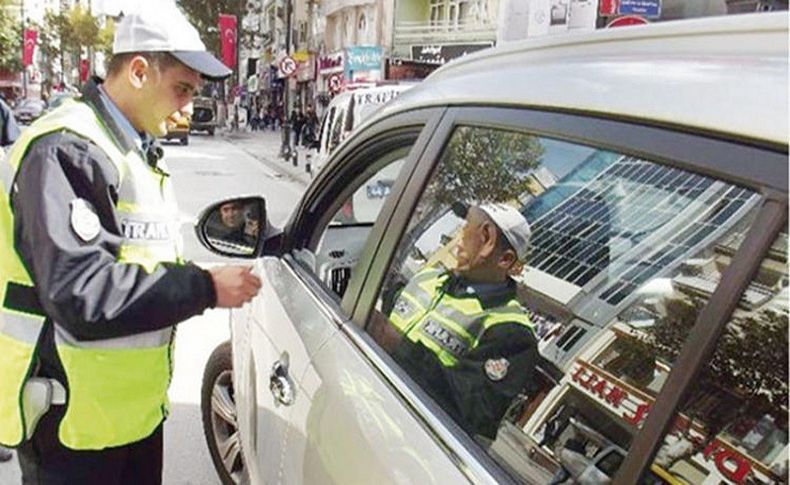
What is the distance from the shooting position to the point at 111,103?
1870 millimetres

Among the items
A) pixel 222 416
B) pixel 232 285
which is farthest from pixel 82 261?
pixel 222 416

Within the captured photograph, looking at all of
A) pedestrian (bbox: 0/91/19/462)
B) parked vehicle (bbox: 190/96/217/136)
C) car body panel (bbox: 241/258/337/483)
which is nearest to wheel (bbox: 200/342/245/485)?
car body panel (bbox: 241/258/337/483)

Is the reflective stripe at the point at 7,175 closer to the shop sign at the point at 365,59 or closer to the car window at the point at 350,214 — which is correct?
the car window at the point at 350,214

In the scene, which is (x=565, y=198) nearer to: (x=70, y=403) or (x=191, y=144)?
(x=70, y=403)

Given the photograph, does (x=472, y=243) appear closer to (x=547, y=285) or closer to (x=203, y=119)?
(x=547, y=285)

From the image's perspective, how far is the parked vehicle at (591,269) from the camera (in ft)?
2.96

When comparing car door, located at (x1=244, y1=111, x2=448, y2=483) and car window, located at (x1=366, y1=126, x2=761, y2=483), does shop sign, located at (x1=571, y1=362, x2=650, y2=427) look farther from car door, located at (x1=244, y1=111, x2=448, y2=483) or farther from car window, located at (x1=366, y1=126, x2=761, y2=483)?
car door, located at (x1=244, y1=111, x2=448, y2=483)

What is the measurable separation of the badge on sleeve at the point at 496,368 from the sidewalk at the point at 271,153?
956 cm

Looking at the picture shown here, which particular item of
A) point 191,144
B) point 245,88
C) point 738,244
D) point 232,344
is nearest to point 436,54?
point 191,144

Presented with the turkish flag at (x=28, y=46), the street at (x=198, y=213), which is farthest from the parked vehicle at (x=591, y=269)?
the turkish flag at (x=28, y=46)

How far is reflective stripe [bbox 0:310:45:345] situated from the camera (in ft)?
5.71

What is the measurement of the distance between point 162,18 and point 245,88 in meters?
59.5

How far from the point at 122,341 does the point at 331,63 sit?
3436 cm

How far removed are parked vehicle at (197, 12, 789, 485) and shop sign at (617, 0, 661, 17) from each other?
11525 mm
